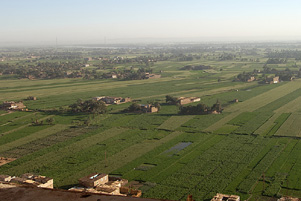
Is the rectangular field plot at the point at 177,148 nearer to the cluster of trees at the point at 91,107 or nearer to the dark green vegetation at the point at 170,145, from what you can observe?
the dark green vegetation at the point at 170,145

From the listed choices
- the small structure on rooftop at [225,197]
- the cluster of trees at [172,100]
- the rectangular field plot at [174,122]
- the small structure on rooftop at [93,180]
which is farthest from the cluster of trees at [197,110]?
the small structure on rooftop at [225,197]

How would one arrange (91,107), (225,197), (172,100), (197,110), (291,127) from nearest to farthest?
(225,197), (291,127), (197,110), (91,107), (172,100)

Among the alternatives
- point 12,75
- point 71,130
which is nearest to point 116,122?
point 71,130

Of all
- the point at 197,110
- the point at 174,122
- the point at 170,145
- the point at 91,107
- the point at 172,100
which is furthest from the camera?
the point at 172,100

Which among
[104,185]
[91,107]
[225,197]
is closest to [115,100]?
[91,107]

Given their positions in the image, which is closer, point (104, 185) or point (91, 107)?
point (104, 185)

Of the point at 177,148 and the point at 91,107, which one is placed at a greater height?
the point at 91,107

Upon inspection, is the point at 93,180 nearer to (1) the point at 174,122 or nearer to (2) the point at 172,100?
(1) the point at 174,122

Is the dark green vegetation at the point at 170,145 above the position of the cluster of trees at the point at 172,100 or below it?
below
